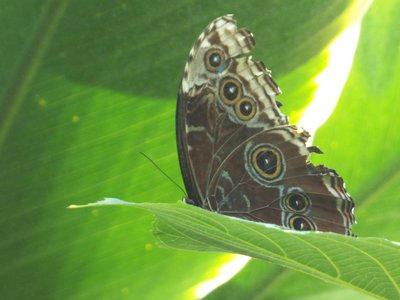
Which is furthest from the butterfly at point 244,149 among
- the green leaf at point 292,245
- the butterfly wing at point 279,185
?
the green leaf at point 292,245

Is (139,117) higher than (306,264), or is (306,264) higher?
(139,117)

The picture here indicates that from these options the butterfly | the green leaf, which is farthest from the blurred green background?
the green leaf

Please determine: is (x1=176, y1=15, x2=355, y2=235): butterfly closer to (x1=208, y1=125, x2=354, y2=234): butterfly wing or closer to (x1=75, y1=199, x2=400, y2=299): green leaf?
(x1=208, y1=125, x2=354, y2=234): butterfly wing

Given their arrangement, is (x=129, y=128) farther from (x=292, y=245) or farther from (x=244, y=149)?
(x=292, y=245)

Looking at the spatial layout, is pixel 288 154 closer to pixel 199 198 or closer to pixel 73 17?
pixel 199 198

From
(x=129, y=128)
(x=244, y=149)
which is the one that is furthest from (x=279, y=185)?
(x=129, y=128)

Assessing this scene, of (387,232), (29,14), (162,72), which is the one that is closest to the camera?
(29,14)

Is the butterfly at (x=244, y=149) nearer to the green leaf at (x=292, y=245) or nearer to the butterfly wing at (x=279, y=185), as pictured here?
the butterfly wing at (x=279, y=185)

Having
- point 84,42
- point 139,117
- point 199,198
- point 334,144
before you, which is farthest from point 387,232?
point 84,42
